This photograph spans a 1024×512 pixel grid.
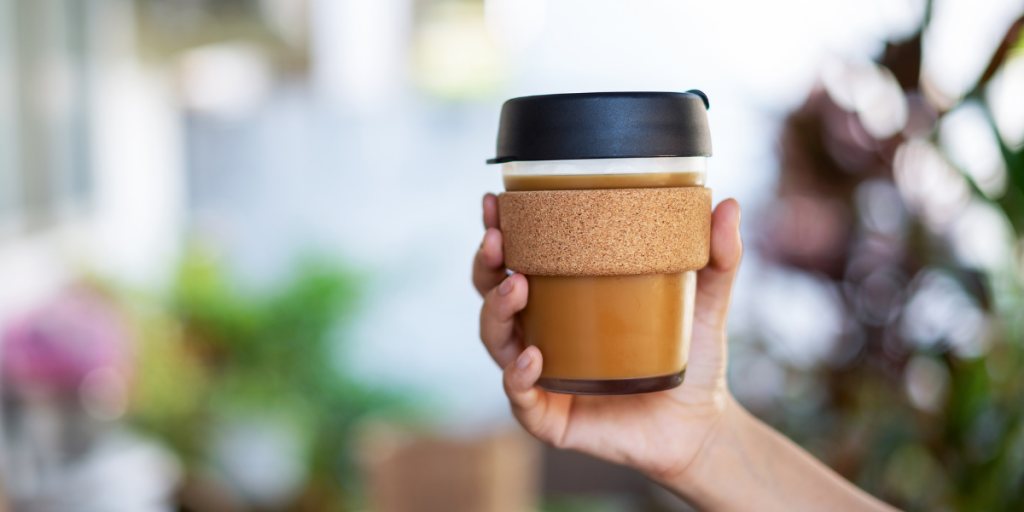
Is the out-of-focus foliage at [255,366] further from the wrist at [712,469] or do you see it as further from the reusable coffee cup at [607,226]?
the reusable coffee cup at [607,226]

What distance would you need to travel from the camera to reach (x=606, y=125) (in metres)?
0.57

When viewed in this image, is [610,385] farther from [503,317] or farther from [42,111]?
[42,111]

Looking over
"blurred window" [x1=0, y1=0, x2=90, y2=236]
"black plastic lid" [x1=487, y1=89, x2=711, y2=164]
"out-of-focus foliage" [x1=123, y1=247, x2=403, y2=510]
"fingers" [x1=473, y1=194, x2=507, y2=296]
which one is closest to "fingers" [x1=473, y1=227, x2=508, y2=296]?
"fingers" [x1=473, y1=194, x2=507, y2=296]

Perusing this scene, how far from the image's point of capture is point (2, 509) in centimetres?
125

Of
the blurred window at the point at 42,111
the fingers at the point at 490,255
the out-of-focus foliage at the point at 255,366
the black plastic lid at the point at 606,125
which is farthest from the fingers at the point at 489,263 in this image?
the out-of-focus foliage at the point at 255,366

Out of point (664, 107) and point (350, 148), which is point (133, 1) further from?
point (664, 107)

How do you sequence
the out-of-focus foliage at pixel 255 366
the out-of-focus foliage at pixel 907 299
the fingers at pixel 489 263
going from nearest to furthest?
the fingers at pixel 489 263, the out-of-focus foliage at pixel 907 299, the out-of-focus foliage at pixel 255 366

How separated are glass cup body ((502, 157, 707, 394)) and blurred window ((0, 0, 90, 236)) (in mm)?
2207

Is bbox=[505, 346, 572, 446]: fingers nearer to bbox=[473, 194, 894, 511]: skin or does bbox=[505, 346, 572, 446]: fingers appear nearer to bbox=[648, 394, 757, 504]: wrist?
bbox=[473, 194, 894, 511]: skin

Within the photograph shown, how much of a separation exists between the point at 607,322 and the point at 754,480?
0.92 feet

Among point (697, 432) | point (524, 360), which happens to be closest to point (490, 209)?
point (524, 360)

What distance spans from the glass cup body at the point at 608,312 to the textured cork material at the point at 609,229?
0.02m

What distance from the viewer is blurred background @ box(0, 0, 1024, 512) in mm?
1562

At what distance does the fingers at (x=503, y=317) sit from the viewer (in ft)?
2.12
